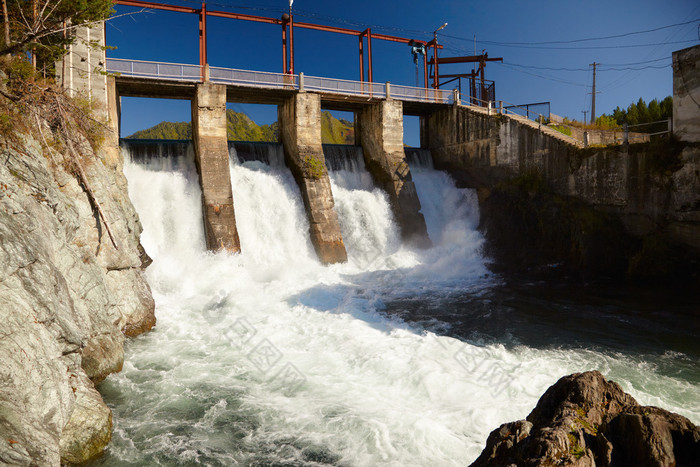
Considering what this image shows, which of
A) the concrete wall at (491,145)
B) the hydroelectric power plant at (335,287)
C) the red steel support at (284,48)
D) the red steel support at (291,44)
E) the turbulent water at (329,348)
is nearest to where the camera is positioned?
the hydroelectric power plant at (335,287)

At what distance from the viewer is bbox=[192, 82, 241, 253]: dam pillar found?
628 inches

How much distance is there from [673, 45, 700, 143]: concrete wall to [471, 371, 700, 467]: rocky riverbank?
1369 centimetres

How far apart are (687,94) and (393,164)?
11.0 m

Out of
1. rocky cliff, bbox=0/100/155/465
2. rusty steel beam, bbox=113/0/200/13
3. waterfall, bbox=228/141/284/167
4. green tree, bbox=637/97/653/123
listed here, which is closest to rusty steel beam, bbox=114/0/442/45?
rusty steel beam, bbox=113/0/200/13

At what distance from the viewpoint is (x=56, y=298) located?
19.2 ft

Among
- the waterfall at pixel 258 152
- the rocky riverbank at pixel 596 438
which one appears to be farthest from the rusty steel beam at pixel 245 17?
the rocky riverbank at pixel 596 438

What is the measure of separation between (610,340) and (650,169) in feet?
26.9

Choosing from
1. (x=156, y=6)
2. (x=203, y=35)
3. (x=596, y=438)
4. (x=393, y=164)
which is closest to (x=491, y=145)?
(x=393, y=164)

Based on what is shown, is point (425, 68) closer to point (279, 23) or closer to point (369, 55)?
point (369, 55)

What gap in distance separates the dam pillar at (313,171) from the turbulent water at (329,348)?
1.99 ft

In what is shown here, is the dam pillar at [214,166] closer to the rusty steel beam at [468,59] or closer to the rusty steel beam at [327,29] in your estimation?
the rusty steel beam at [327,29]

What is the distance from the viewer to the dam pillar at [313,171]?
58.0 ft

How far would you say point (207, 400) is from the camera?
726 cm

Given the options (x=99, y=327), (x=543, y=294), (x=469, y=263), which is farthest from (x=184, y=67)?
(x=543, y=294)
